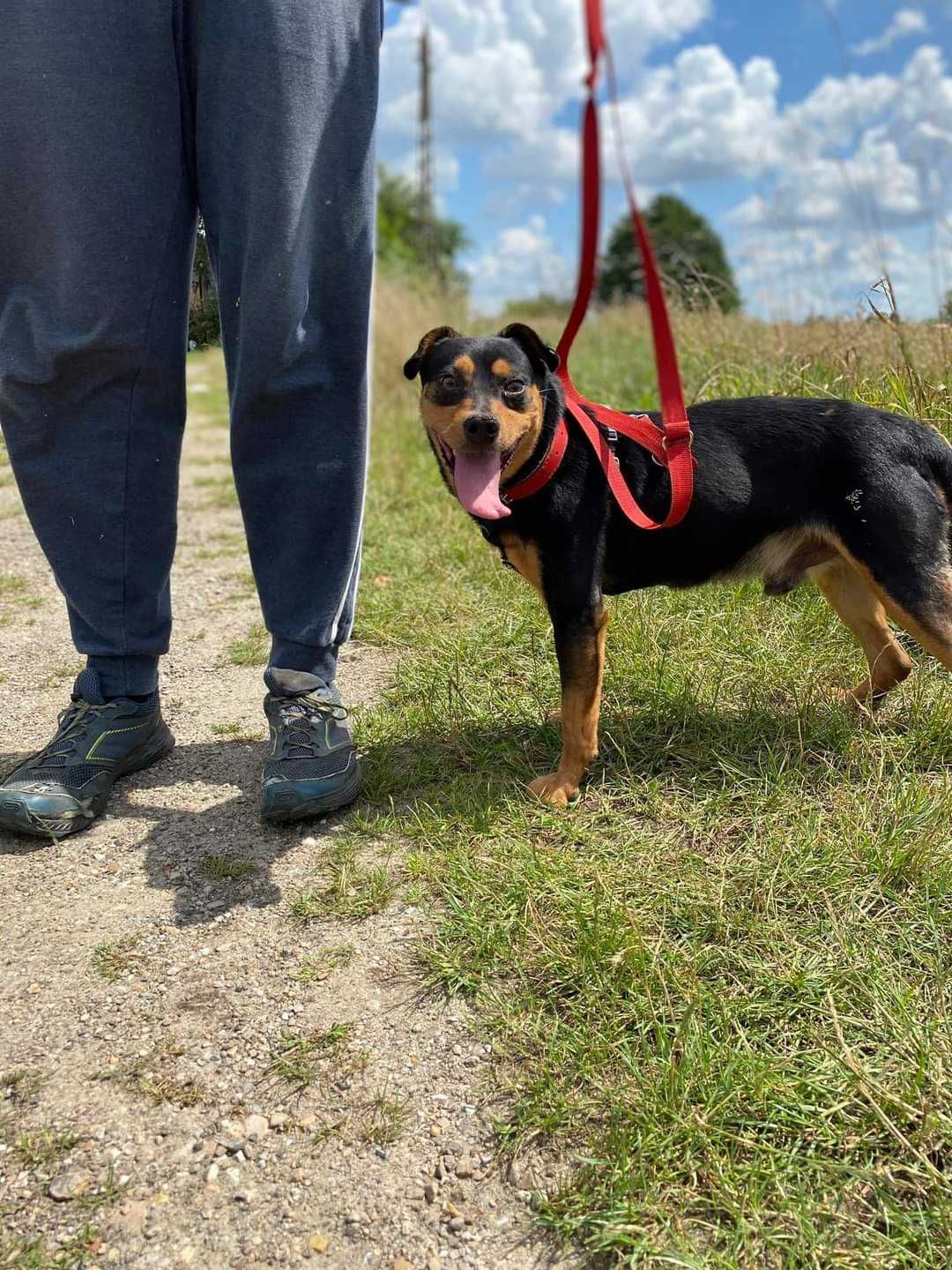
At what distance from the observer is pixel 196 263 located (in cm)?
244

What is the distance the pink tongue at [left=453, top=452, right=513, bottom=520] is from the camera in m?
2.38

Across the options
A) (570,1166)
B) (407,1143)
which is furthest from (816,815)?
(407,1143)

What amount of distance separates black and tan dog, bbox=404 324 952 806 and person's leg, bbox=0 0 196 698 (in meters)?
0.77

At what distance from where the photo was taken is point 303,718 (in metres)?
2.47

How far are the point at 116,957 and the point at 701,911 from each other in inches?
48.7

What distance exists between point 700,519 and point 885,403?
1743 millimetres

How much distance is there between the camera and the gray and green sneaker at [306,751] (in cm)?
237

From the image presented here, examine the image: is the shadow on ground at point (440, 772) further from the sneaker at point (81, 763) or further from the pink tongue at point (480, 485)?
the pink tongue at point (480, 485)

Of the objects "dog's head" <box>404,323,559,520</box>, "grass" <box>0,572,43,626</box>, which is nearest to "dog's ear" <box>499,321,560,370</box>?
"dog's head" <box>404,323,559,520</box>

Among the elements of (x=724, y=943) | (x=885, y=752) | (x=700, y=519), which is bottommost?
(x=724, y=943)

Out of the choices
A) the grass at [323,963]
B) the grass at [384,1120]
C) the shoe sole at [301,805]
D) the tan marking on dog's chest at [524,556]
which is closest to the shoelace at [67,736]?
the shoe sole at [301,805]

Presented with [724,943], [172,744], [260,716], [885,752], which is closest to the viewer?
[724,943]

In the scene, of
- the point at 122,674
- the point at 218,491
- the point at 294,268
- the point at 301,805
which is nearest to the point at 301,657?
the point at 301,805

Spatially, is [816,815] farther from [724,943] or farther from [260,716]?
[260,716]
